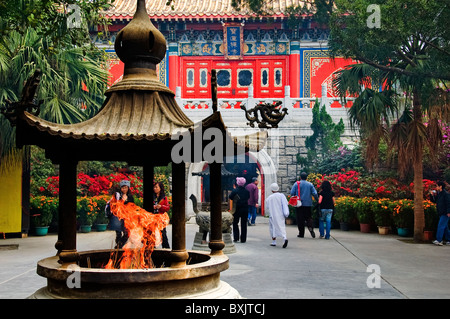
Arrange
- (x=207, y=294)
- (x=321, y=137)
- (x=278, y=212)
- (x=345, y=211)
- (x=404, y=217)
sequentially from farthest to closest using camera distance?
1. (x=321, y=137)
2. (x=345, y=211)
3. (x=404, y=217)
4. (x=278, y=212)
5. (x=207, y=294)

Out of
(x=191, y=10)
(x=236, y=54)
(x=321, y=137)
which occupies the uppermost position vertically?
(x=191, y=10)

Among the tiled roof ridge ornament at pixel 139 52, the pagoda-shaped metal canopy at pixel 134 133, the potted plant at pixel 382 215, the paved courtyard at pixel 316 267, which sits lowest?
the paved courtyard at pixel 316 267

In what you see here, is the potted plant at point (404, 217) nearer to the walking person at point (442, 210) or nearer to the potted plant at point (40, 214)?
the walking person at point (442, 210)

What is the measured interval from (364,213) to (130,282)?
1356cm

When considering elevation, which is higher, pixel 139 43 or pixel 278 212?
pixel 139 43

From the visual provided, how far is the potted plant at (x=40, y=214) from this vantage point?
16.2m

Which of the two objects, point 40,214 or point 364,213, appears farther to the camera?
point 364,213

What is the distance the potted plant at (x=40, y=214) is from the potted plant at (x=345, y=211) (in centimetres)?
903

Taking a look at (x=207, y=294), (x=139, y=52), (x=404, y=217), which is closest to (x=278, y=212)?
(x=404, y=217)

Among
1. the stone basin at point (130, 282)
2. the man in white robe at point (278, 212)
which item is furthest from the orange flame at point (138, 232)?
the man in white robe at point (278, 212)

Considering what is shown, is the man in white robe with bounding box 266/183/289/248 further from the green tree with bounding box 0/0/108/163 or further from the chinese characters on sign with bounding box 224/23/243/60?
the chinese characters on sign with bounding box 224/23/243/60

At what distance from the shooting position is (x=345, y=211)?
17.5m

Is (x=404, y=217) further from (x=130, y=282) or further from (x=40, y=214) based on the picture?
(x=130, y=282)

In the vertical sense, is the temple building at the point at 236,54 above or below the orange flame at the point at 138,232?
above
